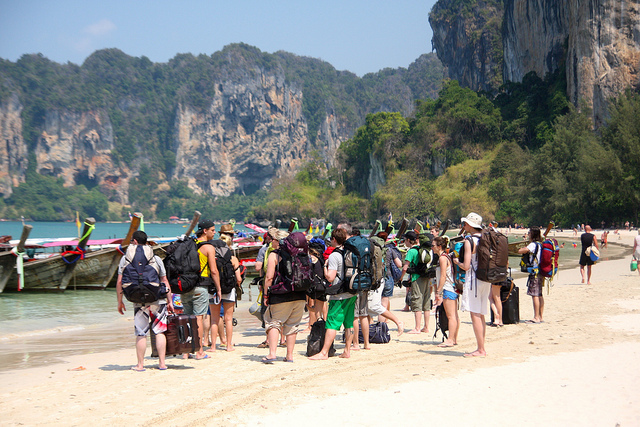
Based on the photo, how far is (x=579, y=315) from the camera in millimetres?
11961

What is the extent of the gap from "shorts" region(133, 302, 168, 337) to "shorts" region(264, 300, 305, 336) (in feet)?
4.44

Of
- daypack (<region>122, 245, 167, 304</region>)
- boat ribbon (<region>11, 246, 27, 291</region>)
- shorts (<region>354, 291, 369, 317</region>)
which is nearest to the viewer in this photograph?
daypack (<region>122, 245, 167, 304</region>)

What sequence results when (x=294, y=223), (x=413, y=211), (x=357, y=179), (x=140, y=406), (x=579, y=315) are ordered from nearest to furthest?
(x=140, y=406), (x=579, y=315), (x=294, y=223), (x=413, y=211), (x=357, y=179)

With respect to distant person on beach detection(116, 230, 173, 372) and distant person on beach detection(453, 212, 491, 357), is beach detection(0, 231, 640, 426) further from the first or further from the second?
distant person on beach detection(453, 212, 491, 357)

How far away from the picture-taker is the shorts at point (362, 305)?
27.8 ft

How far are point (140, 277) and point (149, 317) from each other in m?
0.58

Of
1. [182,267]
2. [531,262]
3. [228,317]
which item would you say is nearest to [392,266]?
[531,262]

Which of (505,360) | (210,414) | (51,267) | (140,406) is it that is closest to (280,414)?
(210,414)

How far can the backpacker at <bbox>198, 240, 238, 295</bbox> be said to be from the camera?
8.28m

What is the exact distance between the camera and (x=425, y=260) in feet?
32.7

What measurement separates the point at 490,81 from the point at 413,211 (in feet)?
151

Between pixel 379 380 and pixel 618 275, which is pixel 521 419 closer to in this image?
pixel 379 380

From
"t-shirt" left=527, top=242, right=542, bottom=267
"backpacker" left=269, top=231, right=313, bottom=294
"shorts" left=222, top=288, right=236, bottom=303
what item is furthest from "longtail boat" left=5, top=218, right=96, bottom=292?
"t-shirt" left=527, top=242, right=542, bottom=267

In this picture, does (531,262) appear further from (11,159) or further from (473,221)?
(11,159)
